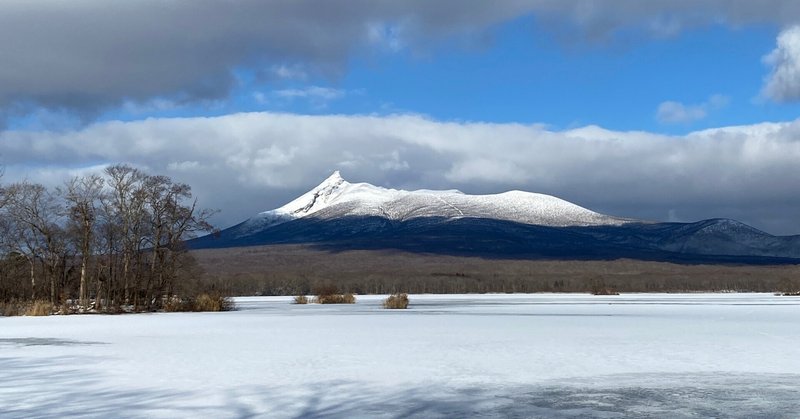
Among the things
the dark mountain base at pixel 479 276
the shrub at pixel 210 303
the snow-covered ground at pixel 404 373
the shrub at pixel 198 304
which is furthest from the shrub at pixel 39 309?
the dark mountain base at pixel 479 276

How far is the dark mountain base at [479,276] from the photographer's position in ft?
381

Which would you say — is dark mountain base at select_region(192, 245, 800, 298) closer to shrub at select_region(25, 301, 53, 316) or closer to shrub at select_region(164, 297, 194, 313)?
shrub at select_region(164, 297, 194, 313)

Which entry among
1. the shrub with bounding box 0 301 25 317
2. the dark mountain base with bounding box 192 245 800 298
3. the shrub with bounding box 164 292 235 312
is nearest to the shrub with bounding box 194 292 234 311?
the shrub with bounding box 164 292 235 312

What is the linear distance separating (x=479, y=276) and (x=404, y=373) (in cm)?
13965

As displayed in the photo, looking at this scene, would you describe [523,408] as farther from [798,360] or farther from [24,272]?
[24,272]

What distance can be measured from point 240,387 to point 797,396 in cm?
968

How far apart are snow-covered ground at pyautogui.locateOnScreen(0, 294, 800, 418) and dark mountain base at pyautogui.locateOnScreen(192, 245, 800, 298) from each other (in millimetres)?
79226

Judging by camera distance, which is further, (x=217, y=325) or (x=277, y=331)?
(x=217, y=325)

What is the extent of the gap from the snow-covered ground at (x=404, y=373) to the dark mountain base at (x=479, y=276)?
7923cm

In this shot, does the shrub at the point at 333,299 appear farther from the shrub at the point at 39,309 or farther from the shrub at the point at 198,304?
the shrub at the point at 39,309

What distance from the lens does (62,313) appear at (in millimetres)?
44375

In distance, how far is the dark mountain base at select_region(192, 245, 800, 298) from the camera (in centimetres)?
11625

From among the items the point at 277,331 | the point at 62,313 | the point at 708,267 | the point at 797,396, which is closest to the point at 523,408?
the point at 797,396

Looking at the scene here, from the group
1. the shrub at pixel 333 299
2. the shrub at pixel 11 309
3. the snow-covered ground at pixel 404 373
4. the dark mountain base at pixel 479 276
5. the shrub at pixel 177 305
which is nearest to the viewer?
→ the snow-covered ground at pixel 404 373
